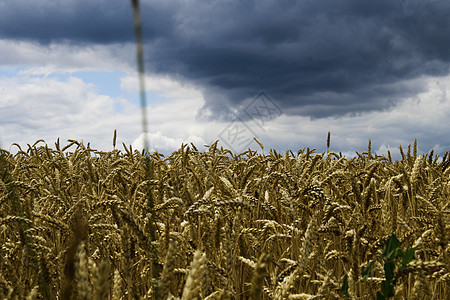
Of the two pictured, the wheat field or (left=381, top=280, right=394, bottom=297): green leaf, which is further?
(left=381, top=280, right=394, bottom=297): green leaf

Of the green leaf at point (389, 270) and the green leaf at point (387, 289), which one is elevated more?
the green leaf at point (389, 270)

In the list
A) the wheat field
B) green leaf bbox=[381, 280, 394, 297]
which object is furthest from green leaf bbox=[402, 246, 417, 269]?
green leaf bbox=[381, 280, 394, 297]

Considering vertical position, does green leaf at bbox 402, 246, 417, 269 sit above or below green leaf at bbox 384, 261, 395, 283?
above

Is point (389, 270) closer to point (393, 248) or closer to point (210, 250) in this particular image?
point (393, 248)

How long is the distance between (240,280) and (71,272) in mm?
1965

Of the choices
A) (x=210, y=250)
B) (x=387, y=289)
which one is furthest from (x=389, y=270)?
(x=210, y=250)

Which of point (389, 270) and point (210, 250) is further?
point (210, 250)

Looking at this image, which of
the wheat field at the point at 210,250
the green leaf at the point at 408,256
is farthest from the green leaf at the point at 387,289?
the green leaf at the point at 408,256

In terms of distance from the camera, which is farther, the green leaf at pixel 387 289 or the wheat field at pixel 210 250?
the green leaf at pixel 387 289

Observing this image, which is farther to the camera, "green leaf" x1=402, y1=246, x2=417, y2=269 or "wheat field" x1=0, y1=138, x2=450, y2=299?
"green leaf" x1=402, y1=246, x2=417, y2=269

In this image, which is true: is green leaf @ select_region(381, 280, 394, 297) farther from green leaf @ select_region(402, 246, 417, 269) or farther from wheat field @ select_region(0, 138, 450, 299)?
green leaf @ select_region(402, 246, 417, 269)

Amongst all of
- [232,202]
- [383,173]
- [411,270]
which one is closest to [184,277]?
[232,202]

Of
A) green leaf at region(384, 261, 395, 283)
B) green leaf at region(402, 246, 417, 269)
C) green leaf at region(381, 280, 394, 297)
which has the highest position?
green leaf at region(402, 246, 417, 269)

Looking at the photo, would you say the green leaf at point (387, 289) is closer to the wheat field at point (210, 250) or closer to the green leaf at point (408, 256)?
the wheat field at point (210, 250)
